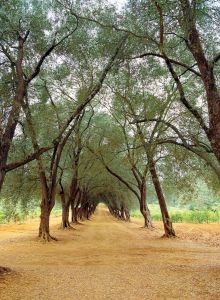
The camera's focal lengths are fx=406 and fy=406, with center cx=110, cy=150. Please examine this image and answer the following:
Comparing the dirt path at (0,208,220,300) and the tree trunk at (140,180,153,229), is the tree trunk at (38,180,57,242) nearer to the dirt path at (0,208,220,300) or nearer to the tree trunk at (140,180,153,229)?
the dirt path at (0,208,220,300)

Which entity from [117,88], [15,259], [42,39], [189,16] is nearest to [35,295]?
[15,259]

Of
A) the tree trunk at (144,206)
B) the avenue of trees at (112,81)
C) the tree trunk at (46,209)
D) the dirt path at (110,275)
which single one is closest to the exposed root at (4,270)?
the dirt path at (110,275)

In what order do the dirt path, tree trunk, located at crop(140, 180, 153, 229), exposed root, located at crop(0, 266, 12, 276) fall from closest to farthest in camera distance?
1. the dirt path
2. exposed root, located at crop(0, 266, 12, 276)
3. tree trunk, located at crop(140, 180, 153, 229)

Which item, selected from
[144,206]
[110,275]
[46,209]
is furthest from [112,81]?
[144,206]

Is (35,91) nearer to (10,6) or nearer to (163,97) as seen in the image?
(10,6)

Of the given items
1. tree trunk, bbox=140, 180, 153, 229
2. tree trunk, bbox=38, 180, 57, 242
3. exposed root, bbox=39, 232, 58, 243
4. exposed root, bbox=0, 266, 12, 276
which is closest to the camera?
exposed root, bbox=0, 266, 12, 276

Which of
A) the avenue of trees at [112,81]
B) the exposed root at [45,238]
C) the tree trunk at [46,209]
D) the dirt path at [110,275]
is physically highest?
the avenue of trees at [112,81]

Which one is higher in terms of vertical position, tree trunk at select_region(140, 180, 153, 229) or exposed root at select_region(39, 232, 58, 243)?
tree trunk at select_region(140, 180, 153, 229)

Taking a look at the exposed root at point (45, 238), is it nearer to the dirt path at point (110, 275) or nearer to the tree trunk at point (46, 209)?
the tree trunk at point (46, 209)

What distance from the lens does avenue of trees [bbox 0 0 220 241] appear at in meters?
11.8

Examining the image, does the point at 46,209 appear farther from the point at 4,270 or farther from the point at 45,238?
the point at 4,270

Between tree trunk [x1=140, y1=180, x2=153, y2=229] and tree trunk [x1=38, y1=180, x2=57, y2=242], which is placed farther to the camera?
tree trunk [x1=140, y1=180, x2=153, y2=229]

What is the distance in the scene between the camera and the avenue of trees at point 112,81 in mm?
11773

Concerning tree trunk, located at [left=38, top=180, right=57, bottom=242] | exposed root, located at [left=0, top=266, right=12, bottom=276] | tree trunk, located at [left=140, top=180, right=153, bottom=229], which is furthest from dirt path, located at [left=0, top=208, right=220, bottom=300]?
tree trunk, located at [left=140, top=180, right=153, bottom=229]
